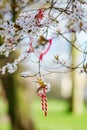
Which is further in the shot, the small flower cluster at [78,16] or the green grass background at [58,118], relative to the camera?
the green grass background at [58,118]

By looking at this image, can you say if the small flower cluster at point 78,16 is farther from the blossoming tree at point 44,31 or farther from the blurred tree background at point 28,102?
the blurred tree background at point 28,102

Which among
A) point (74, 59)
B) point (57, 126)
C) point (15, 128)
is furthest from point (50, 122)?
point (74, 59)

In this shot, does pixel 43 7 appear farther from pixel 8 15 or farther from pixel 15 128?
pixel 15 128

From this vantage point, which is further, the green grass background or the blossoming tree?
the green grass background

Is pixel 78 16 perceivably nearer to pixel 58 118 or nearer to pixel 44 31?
pixel 44 31

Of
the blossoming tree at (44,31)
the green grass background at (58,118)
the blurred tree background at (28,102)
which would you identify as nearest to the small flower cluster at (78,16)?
the blossoming tree at (44,31)

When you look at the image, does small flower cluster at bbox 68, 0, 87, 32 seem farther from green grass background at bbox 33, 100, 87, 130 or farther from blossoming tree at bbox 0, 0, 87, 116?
green grass background at bbox 33, 100, 87, 130

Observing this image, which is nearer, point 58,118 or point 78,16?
point 78,16

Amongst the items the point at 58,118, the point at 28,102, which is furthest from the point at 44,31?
the point at 58,118

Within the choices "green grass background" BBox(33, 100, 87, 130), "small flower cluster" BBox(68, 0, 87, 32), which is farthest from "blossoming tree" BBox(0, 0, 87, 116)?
"green grass background" BBox(33, 100, 87, 130)
